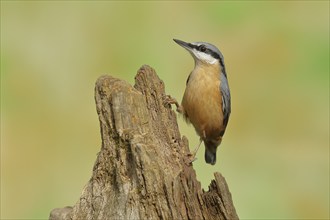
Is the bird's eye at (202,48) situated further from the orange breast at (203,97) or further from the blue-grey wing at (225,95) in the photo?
the blue-grey wing at (225,95)

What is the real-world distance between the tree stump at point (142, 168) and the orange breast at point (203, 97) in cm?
123

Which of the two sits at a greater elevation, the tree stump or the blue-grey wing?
the blue-grey wing

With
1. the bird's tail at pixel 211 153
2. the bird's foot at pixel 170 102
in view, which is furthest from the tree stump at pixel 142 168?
the bird's tail at pixel 211 153

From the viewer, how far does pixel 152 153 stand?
4086mm

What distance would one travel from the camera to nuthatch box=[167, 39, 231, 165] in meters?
5.89

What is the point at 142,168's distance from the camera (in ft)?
13.2

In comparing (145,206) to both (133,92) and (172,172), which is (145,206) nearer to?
(172,172)

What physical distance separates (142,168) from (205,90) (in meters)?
2.06

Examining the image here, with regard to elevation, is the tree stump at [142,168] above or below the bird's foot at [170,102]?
below

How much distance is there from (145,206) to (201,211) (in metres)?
0.42

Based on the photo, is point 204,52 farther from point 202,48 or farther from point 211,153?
point 211,153

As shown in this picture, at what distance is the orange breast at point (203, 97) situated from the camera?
231 inches

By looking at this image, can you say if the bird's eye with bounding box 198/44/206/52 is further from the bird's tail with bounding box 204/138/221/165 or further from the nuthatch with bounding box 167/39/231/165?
the bird's tail with bounding box 204/138/221/165

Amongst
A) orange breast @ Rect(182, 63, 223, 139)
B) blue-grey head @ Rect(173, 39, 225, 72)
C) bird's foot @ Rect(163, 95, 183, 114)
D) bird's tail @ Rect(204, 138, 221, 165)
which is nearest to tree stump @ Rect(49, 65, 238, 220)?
bird's foot @ Rect(163, 95, 183, 114)
